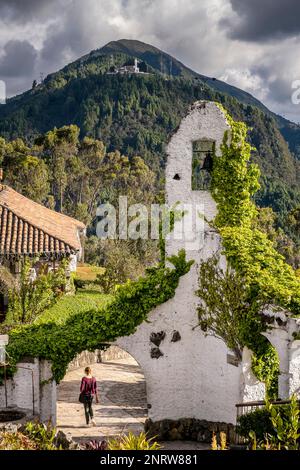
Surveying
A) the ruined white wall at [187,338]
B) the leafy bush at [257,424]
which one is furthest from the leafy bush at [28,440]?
the ruined white wall at [187,338]

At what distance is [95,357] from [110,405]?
190 inches

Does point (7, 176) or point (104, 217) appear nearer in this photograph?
point (7, 176)

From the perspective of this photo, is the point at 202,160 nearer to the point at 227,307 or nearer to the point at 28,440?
the point at 227,307

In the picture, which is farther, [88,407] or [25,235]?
[25,235]

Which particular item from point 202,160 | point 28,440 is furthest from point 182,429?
point 202,160

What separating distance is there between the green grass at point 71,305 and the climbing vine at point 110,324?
15.3 ft

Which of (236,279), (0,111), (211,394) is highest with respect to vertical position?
(0,111)

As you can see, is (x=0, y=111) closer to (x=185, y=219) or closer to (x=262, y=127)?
(x=262, y=127)

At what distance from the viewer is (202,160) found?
15.8 m

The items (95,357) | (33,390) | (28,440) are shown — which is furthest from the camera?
(95,357)

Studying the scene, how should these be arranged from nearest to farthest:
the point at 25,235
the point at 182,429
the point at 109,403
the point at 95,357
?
1. the point at 182,429
2. the point at 109,403
3. the point at 95,357
4. the point at 25,235
